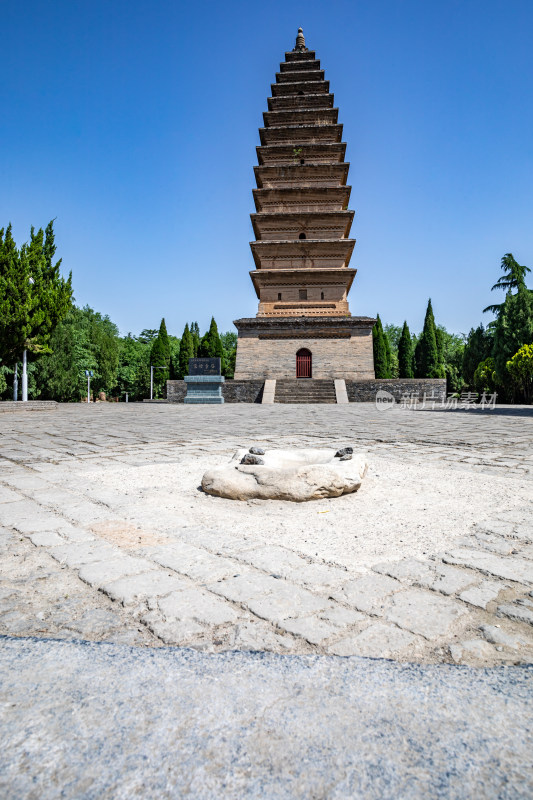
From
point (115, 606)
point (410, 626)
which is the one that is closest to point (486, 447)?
point (410, 626)

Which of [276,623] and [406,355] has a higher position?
[406,355]

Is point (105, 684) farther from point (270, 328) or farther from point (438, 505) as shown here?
point (270, 328)

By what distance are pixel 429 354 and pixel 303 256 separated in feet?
53.4

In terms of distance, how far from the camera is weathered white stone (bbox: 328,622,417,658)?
4.99ft

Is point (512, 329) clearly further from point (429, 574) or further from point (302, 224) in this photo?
point (429, 574)

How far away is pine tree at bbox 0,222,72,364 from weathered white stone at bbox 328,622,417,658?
731 inches

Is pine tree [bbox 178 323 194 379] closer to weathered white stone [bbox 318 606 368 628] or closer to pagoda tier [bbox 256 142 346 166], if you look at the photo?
pagoda tier [bbox 256 142 346 166]

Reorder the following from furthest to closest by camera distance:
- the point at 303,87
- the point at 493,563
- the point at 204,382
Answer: the point at 303,87 < the point at 204,382 < the point at 493,563

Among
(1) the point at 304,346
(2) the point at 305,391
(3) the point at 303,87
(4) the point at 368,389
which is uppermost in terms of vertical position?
(3) the point at 303,87

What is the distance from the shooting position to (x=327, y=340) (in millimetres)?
25484

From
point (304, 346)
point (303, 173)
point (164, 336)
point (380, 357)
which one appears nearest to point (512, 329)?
point (380, 357)

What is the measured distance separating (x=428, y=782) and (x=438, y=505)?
258 centimetres

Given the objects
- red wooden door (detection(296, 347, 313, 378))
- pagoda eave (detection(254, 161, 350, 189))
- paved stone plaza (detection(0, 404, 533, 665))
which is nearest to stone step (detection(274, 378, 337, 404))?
red wooden door (detection(296, 347, 313, 378))

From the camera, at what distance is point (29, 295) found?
1741 centimetres
